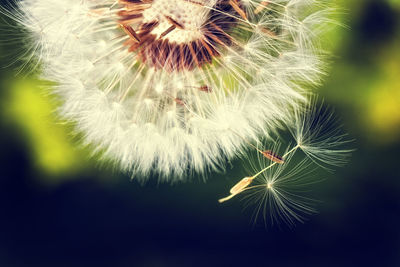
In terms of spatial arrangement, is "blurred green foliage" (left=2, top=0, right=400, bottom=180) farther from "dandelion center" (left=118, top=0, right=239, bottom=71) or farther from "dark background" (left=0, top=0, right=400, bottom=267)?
"dandelion center" (left=118, top=0, right=239, bottom=71)

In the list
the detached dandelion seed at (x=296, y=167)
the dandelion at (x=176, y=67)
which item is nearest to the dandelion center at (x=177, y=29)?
the dandelion at (x=176, y=67)

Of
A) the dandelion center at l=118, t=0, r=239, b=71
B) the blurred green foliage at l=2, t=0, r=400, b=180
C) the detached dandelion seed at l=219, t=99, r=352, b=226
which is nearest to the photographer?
the dandelion center at l=118, t=0, r=239, b=71

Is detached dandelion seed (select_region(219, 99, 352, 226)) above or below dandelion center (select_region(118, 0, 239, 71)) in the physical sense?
below

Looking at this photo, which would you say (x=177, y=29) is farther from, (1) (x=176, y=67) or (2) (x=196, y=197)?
(2) (x=196, y=197)

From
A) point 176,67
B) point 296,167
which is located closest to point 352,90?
point 296,167

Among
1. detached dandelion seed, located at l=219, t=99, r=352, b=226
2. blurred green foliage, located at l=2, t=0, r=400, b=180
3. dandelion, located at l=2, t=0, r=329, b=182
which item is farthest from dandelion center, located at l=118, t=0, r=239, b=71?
blurred green foliage, located at l=2, t=0, r=400, b=180

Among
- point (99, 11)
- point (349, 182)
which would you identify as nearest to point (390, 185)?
point (349, 182)

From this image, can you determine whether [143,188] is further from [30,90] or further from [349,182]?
[349,182]
